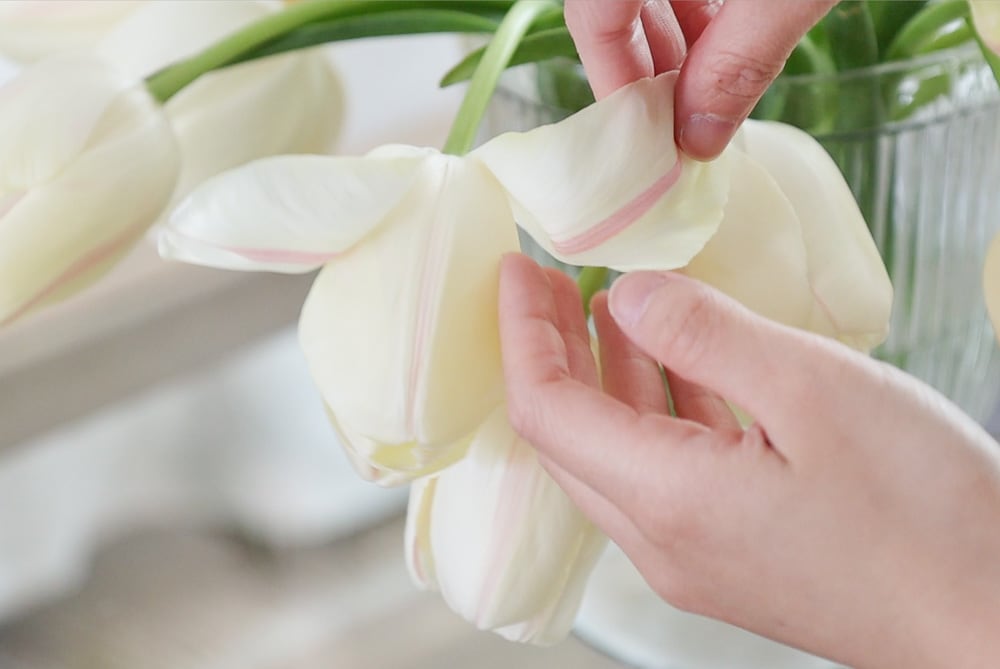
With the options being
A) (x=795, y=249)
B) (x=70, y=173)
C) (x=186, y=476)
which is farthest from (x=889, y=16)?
(x=186, y=476)

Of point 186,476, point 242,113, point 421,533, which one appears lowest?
point 186,476

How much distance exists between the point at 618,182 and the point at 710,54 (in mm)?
32

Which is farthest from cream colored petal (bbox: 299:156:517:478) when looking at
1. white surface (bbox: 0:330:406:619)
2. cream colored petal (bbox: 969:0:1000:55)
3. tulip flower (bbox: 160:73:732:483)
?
white surface (bbox: 0:330:406:619)

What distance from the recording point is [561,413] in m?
0.27

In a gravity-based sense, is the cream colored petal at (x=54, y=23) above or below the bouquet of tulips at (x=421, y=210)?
above

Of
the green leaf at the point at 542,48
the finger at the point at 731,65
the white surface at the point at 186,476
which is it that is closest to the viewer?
the finger at the point at 731,65

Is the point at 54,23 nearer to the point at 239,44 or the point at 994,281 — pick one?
the point at 239,44

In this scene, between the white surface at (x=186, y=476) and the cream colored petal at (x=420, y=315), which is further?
the white surface at (x=186, y=476)

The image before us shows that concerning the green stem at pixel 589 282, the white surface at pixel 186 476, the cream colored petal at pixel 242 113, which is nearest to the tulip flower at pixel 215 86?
the cream colored petal at pixel 242 113

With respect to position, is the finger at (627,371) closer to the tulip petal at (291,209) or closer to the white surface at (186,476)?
the tulip petal at (291,209)

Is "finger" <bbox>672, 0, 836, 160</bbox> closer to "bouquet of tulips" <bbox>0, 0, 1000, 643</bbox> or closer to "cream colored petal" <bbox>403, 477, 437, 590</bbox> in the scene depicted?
"bouquet of tulips" <bbox>0, 0, 1000, 643</bbox>

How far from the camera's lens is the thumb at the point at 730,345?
10.1 inches

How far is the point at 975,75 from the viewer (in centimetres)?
36

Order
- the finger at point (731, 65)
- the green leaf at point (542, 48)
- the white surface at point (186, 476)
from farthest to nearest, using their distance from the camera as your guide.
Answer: the white surface at point (186, 476) < the green leaf at point (542, 48) < the finger at point (731, 65)
